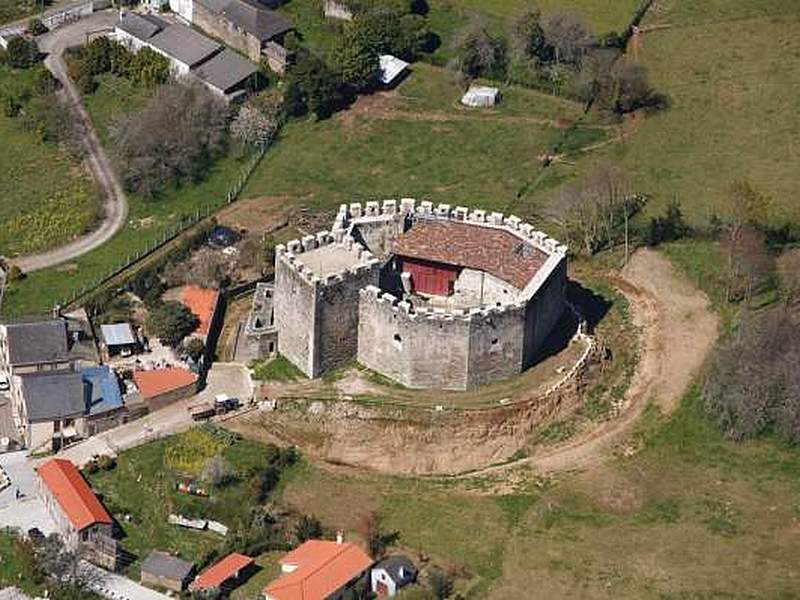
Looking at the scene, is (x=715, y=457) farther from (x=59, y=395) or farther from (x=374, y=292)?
(x=59, y=395)

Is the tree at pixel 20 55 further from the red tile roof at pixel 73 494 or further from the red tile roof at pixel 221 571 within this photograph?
the red tile roof at pixel 221 571

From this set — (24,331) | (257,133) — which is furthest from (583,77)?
(24,331)

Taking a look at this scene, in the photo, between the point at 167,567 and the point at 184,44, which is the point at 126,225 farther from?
the point at 167,567

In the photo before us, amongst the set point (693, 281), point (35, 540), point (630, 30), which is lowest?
point (35, 540)

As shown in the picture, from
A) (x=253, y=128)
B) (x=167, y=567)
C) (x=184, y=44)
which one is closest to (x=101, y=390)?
(x=167, y=567)

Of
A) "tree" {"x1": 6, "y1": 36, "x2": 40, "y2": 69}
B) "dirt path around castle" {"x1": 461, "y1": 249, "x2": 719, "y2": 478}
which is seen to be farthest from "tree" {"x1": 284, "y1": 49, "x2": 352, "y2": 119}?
"dirt path around castle" {"x1": 461, "y1": 249, "x2": 719, "y2": 478}


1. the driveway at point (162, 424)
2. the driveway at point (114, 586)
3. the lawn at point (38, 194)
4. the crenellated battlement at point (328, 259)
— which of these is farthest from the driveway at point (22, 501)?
the lawn at point (38, 194)
